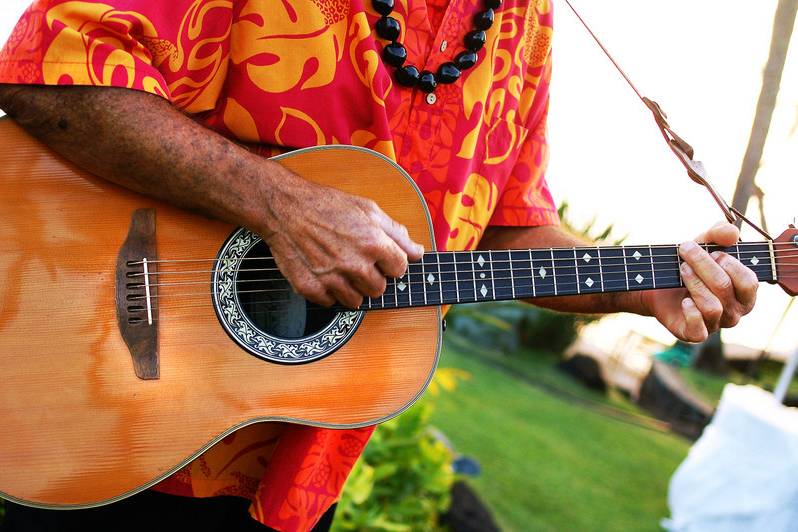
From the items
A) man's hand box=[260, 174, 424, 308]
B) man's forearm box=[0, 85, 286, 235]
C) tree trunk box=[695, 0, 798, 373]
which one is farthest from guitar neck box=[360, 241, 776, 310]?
tree trunk box=[695, 0, 798, 373]

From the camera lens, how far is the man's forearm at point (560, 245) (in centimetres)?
177

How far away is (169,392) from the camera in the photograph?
1.35 meters

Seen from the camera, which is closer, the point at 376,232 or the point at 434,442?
the point at 376,232

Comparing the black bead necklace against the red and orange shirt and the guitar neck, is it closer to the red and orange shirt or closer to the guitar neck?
the red and orange shirt

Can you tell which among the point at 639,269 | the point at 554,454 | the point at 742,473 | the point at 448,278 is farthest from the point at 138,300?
the point at 554,454

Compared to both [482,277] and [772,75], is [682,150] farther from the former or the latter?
[772,75]

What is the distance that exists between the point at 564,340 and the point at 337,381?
4.73 metres

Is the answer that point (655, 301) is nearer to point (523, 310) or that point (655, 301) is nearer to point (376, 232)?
point (376, 232)

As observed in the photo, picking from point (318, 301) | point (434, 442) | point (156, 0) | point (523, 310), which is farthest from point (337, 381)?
point (523, 310)

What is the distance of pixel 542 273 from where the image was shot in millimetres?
1560

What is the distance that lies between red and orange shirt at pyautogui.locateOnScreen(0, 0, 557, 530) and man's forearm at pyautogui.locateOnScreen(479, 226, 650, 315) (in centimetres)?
19

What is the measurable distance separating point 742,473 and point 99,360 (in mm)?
3530

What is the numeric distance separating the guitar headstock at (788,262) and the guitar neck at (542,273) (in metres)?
0.02

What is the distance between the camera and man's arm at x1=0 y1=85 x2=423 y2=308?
123 centimetres
